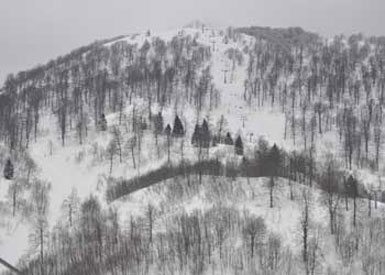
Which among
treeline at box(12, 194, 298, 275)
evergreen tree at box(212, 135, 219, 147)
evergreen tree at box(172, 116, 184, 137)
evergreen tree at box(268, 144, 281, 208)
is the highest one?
evergreen tree at box(172, 116, 184, 137)

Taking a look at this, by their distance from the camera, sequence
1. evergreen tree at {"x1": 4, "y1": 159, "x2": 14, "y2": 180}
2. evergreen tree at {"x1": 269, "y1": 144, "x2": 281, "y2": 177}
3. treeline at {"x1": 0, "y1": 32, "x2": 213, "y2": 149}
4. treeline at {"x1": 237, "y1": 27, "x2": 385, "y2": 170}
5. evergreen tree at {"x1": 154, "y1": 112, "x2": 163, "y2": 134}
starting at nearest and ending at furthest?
evergreen tree at {"x1": 269, "y1": 144, "x2": 281, "y2": 177}, evergreen tree at {"x1": 4, "y1": 159, "x2": 14, "y2": 180}, evergreen tree at {"x1": 154, "y1": 112, "x2": 163, "y2": 134}, treeline at {"x1": 237, "y1": 27, "x2": 385, "y2": 170}, treeline at {"x1": 0, "y1": 32, "x2": 213, "y2": 149}

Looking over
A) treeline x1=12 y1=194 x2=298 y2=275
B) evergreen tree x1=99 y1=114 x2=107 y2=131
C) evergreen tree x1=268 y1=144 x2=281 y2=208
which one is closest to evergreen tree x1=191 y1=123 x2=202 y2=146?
evergreen tree x1=99 y1=114 x2=107 y2=131

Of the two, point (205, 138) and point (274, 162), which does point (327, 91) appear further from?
point (274, 162)

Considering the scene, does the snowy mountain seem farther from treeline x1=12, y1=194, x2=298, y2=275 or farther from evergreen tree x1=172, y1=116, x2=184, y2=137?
evergreen tree x1=172, y1=116, x2=184, y2=137

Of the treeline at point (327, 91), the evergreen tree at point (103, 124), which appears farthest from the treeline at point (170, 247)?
the treeline at point (327, 91)

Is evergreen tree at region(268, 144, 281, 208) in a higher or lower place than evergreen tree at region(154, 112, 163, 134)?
lower

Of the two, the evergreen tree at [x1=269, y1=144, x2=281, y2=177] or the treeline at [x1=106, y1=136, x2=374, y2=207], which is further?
the treeline at [x1=106, y1=136, x2=374, y2=207]
